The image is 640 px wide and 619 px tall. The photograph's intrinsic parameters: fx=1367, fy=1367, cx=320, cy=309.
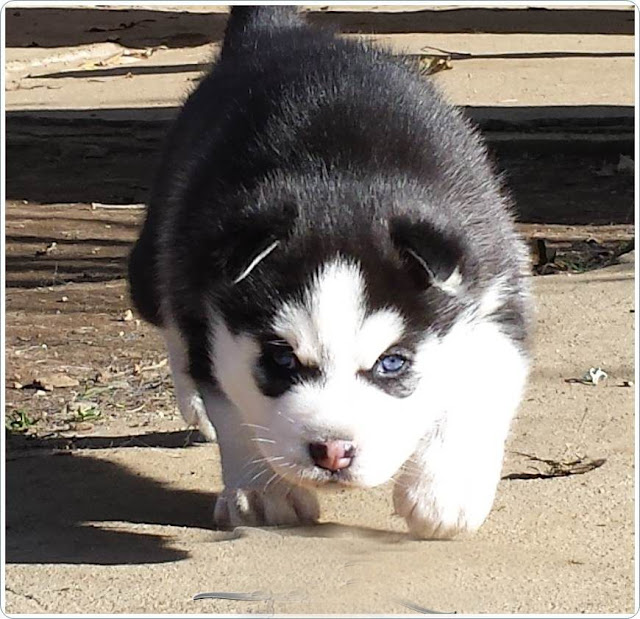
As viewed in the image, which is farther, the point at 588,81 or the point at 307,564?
the point at 588,81

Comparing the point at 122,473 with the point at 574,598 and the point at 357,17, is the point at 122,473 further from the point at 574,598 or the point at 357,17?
the point at 357,17

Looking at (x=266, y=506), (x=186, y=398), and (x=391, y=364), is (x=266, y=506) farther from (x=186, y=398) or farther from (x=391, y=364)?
(x=186, y=398)

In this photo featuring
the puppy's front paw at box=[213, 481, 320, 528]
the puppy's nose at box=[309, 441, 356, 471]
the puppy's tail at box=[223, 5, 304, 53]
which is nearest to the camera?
the puppy's nose at box=[309, 441, 356, 471]

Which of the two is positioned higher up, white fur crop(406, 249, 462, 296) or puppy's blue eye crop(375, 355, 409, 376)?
white fur crop(406, 249, 462, 296)

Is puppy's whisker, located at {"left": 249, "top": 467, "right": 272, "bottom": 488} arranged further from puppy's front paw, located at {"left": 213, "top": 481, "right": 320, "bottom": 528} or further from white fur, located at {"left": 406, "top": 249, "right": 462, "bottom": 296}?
white fur, located at {"left": 406, "top": 249, "right": 462, "bottom": 296}

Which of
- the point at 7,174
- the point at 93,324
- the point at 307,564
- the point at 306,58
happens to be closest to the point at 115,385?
the point at 93,324

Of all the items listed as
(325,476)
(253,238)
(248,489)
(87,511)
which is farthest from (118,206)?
(325,476)

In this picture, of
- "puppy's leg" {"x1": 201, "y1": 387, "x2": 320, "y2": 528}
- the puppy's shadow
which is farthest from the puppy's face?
the puppy's shadow
